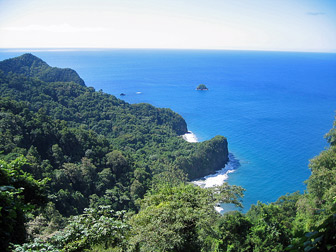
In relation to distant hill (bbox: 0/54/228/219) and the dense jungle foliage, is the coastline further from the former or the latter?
the dense jungle foliage

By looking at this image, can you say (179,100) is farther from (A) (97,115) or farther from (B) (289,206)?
(B) (289,206)

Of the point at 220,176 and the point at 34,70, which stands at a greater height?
the point at 34,70

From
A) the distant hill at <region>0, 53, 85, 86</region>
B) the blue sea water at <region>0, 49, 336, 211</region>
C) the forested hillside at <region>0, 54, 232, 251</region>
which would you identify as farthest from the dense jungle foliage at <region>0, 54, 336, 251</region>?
the distant hill at <region>0, 53, 85, 86</region>

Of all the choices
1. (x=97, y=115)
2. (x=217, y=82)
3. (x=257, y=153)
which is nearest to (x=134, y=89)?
(x=217, y=82)

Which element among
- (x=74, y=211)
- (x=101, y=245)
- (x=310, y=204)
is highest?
(x=101, y=245)

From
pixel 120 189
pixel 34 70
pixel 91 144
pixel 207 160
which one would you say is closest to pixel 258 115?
pixel 207 160

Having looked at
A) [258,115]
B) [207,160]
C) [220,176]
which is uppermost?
[258,115]

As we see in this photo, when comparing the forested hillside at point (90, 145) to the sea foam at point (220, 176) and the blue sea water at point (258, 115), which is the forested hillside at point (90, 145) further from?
the blue sea water at point (258, 115)

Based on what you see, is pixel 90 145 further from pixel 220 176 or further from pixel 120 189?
pixel 220 176
